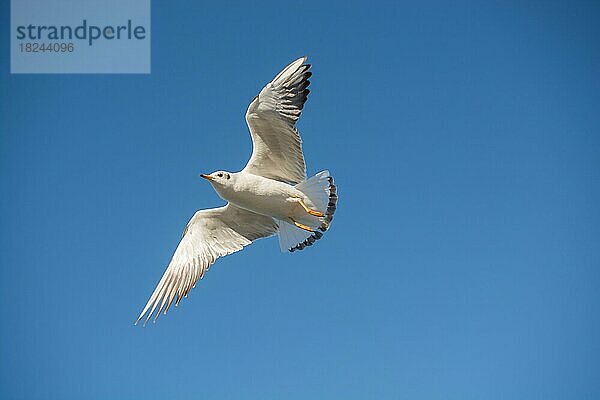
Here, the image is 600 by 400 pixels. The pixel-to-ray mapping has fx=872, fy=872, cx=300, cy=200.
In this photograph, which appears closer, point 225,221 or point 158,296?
point 158,296

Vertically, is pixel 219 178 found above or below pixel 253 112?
below

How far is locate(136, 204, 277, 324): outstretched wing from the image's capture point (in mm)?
3416

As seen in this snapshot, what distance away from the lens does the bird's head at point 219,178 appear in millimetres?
3332

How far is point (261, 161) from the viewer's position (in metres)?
3.46

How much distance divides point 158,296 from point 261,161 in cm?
66

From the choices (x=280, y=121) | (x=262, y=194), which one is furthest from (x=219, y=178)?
(x=280, y=121)

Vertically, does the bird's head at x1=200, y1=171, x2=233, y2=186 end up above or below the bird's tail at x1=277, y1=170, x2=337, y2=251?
above

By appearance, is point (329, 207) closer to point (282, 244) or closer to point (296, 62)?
point (282, 244)

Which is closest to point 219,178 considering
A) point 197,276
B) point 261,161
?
point 261,161

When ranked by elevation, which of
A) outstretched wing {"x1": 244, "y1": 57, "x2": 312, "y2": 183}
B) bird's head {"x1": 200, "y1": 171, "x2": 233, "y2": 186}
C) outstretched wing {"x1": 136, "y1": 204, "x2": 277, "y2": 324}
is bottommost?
outstretched wing {"x1": 136, "y1": 204, "x2": 277, "y2": 324}

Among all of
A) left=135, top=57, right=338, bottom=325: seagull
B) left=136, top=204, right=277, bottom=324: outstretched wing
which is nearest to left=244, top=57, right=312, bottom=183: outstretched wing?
left=135, top=57, right=338, bottom=325: seagull

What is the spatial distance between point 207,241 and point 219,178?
0.36 metres

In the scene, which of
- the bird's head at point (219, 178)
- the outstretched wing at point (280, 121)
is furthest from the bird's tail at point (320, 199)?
the bird's head at point (219, 178)

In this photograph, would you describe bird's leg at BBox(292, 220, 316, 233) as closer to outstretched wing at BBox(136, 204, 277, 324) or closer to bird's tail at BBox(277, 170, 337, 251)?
bird's tail at BBox(277, 170, 337, 251)
